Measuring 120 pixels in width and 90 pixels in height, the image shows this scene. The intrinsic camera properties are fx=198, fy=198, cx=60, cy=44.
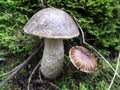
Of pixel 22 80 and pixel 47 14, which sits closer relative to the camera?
pixel 47 14

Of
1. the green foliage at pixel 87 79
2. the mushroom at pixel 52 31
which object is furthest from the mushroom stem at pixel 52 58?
the green foliage at pixel 87 79

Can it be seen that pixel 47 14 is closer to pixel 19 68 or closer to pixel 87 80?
pixel 19 68

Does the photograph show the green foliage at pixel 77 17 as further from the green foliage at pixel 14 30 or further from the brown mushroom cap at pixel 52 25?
the brown mushroom cap at pixel 52 25

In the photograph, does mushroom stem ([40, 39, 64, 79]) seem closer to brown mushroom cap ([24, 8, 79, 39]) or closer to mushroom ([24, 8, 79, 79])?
mushroom ([24, 8, 79, 79])

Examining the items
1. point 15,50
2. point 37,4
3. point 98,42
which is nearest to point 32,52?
point 15,50

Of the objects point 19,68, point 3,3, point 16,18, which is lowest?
point 19,68

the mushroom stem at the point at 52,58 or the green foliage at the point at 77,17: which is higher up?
the green foliage at the point at 77,17

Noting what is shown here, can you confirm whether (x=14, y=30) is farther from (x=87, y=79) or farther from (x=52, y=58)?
(x=87, y=79)
